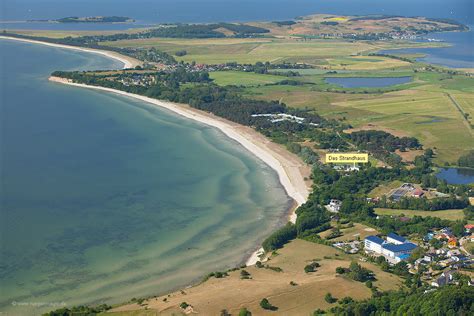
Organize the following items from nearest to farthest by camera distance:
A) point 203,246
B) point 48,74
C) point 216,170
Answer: point 203,246, point 216,170, point 48,74

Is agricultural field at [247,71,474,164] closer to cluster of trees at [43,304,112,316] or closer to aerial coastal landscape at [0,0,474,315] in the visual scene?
aerial coastal landscape at [0,0,474,315]

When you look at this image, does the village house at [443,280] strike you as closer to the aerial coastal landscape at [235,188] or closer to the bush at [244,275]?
the aerial coastal landscape at [235,188]

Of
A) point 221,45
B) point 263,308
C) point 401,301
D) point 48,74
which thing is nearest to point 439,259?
point 401,301

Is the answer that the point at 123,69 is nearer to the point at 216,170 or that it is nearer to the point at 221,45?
the point at 221,45

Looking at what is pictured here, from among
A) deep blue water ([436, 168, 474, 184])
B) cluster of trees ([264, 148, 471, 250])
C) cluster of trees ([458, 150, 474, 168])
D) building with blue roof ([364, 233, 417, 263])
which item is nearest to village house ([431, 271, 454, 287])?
building with blue roof ([364, 233, 417, 263])

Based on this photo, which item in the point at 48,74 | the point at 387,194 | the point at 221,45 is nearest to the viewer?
the point at 387,194

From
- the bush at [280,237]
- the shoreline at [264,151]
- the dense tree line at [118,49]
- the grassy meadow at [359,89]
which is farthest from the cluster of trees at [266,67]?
the bush at [280,237]
